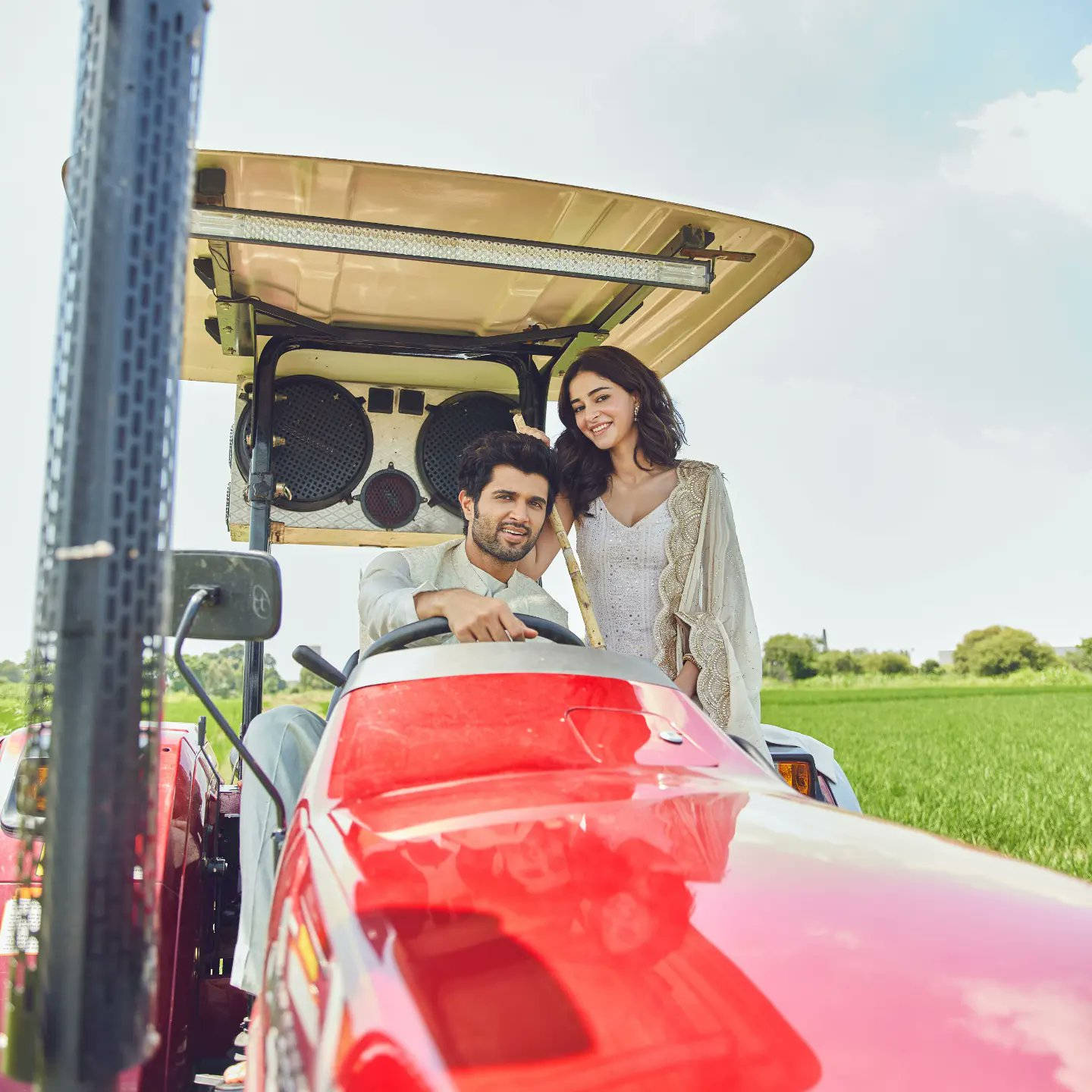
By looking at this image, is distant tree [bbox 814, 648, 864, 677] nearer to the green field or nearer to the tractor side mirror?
the green field

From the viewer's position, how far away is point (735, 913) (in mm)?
1063

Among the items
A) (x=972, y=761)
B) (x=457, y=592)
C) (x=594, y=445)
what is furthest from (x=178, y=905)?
(x=972, y=761)

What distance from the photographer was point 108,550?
2.73 feet

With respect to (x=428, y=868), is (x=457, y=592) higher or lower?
higher

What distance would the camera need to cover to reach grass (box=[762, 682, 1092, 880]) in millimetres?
7000

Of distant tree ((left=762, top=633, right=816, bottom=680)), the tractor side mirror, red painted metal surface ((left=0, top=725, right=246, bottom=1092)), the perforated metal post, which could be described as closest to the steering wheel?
red painted metal surface ((left=0, top=725, right=246, bottom=1092))

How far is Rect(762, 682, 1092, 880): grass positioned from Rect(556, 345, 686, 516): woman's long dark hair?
1414 millimetres

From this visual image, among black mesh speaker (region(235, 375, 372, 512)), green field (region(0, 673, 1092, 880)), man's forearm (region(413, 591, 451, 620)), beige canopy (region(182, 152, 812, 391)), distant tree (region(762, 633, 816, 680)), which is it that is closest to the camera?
man's forearm (region(413, 591, 451, 620))

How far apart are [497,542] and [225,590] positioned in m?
1.82

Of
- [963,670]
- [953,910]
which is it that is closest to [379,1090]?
[953,910]

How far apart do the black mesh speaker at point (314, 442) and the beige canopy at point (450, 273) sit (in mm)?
92

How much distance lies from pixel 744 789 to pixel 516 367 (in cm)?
237

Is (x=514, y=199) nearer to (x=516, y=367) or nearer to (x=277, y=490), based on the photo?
(x=516, y=367)

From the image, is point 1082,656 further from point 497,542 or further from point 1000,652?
point 497,542
